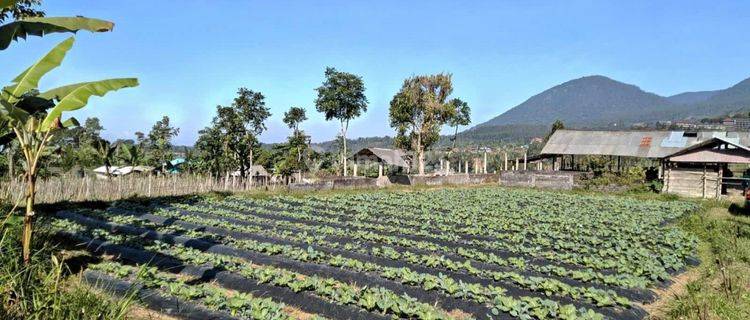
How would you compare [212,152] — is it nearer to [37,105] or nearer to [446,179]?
[446,179]

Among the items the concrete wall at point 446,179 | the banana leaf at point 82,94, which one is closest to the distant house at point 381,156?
the concrete wall at point 446,179

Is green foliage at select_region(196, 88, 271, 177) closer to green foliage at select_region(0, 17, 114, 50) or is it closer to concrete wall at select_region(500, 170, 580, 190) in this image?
concrete wall at select_region(500, 170, 580, 190)

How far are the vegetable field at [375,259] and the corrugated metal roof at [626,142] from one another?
55.1ft

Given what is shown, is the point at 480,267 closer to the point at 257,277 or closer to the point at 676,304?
the point at 676,304

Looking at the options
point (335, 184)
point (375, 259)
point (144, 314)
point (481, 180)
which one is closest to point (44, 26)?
point (144, 314)

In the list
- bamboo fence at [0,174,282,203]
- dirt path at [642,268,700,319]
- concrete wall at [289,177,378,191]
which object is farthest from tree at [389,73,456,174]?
dirt path at [642,268,700,319]

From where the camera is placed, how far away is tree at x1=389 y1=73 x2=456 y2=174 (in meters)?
35.5

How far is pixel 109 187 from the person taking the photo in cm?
1591

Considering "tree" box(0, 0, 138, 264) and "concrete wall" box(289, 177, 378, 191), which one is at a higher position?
"tree" box(0, 0, 138, 264)

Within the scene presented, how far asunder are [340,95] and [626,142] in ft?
65.1

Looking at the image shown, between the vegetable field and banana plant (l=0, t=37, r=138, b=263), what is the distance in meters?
1.50

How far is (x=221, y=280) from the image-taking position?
6.45m

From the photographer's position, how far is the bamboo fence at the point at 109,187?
14.6m

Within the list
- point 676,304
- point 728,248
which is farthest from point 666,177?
point 676,304
